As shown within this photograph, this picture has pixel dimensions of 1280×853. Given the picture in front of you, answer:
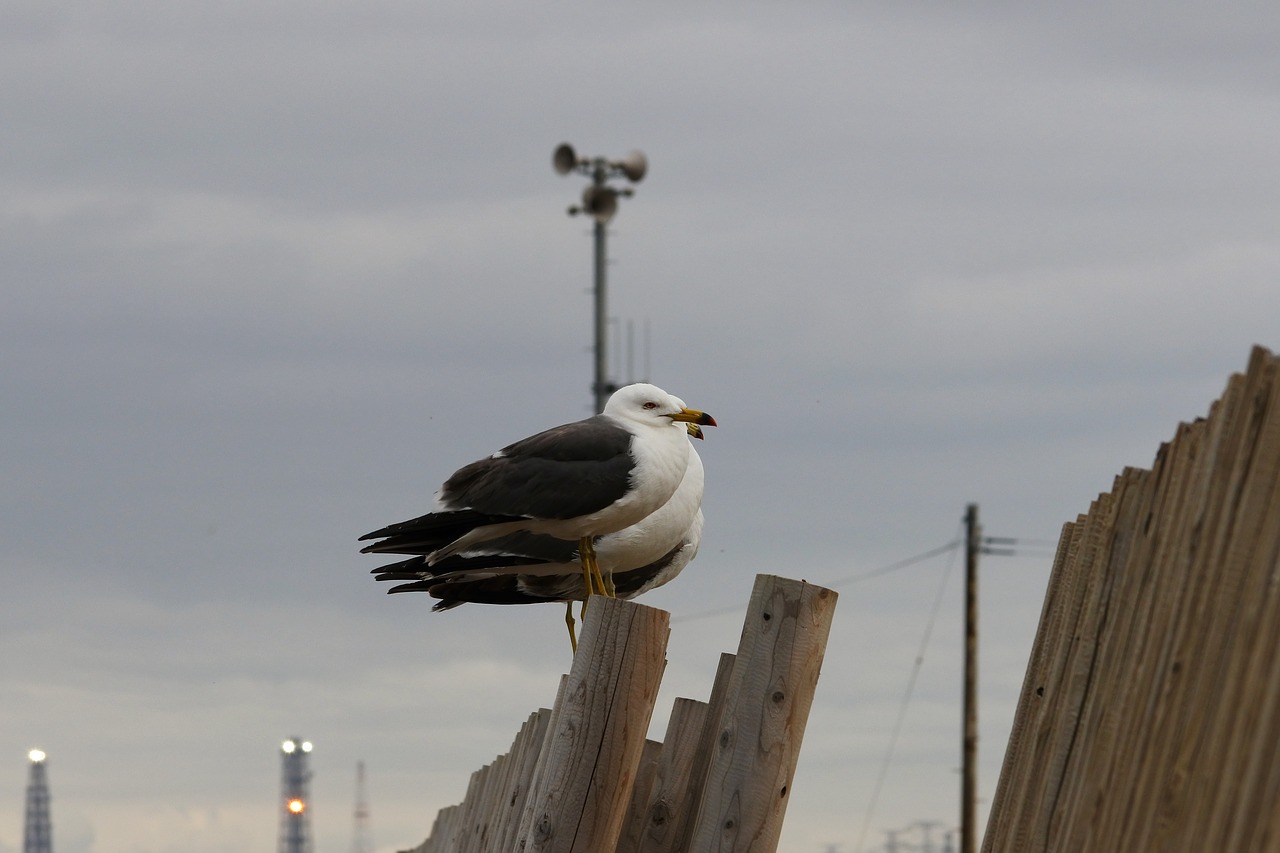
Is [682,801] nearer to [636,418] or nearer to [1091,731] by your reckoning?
[1091,731]

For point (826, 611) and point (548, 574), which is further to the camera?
point (548, 574)

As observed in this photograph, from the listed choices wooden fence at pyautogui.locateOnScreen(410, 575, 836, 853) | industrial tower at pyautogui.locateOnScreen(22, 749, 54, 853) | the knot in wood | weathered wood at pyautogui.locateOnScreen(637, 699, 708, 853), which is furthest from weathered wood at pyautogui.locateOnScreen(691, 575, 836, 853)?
industrial tower at pyautogui.locateOnScreen(22, 749, 54, 853)

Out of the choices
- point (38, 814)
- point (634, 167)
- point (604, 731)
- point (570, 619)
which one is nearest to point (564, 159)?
point (634, 167)

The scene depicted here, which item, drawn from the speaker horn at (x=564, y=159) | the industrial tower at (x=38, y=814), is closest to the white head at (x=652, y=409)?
the speaker horn at (x=564, y=159)

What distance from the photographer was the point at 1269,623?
10.9ft

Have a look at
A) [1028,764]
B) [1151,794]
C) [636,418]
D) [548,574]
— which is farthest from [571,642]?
[1151,794]

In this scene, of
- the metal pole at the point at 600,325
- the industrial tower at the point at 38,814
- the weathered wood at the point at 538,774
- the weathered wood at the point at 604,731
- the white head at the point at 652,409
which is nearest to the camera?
the weathered wood at the point at 604,731

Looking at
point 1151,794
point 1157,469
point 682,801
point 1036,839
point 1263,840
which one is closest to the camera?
point 1263,840

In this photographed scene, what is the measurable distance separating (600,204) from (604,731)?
21.8 meters

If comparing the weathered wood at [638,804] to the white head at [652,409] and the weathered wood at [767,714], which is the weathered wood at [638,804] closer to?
the weathered wood at [767,714]

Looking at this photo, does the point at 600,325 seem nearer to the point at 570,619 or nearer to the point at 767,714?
the point at 570,619

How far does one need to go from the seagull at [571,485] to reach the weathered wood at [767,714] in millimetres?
3897

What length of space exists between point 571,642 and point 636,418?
86.1 inches

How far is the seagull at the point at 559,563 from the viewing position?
1095 cm
